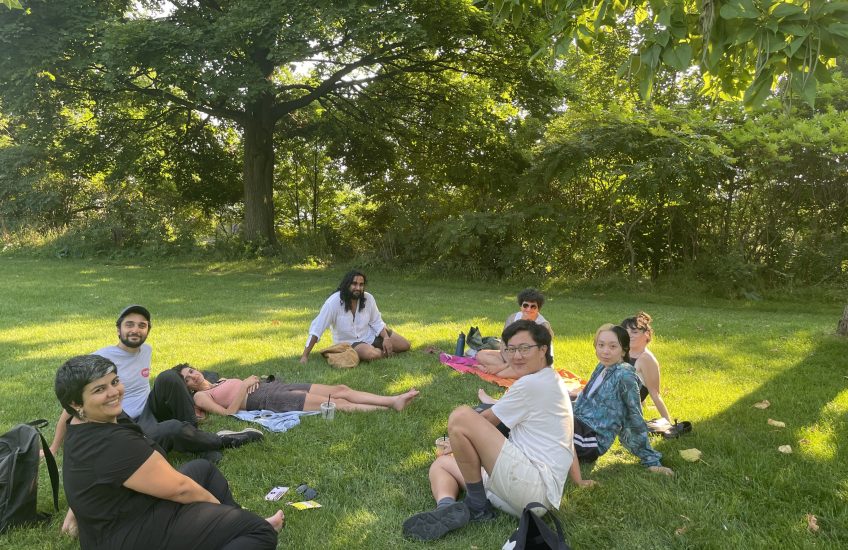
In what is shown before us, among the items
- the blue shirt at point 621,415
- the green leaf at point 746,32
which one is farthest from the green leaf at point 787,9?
the blue shirt at point 621,415

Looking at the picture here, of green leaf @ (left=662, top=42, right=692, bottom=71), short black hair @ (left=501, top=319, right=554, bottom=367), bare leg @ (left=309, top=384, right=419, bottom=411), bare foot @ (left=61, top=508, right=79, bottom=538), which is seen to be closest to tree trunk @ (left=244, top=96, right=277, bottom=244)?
bare leg @ (left=309, top=384, right=419, bottom=411)

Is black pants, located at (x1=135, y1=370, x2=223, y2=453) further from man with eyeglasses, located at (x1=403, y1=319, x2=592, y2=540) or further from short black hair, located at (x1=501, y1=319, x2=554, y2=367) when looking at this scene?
short black hair, located at (x1=501, y1=319, x2=554, y2=367)

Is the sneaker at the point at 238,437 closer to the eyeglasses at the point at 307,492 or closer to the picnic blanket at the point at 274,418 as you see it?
the picnic blanket at the point at 274,418

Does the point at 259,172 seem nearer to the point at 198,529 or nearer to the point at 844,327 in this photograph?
the point at 844,327

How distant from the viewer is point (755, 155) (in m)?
12.8

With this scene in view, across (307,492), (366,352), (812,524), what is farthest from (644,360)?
(366,352)

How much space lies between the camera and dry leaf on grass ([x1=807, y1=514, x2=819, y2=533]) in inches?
127

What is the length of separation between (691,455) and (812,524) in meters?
0.98

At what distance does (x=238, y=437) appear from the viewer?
4.48m

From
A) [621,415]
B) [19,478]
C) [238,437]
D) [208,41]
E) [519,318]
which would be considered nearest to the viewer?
[19,478]

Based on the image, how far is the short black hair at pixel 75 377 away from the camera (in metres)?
2.56

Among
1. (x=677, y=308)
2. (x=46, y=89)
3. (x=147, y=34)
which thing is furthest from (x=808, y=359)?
(x=46, y=89)

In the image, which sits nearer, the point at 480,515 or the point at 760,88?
the point at 760,88

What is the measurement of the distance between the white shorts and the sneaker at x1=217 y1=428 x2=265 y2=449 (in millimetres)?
2182
